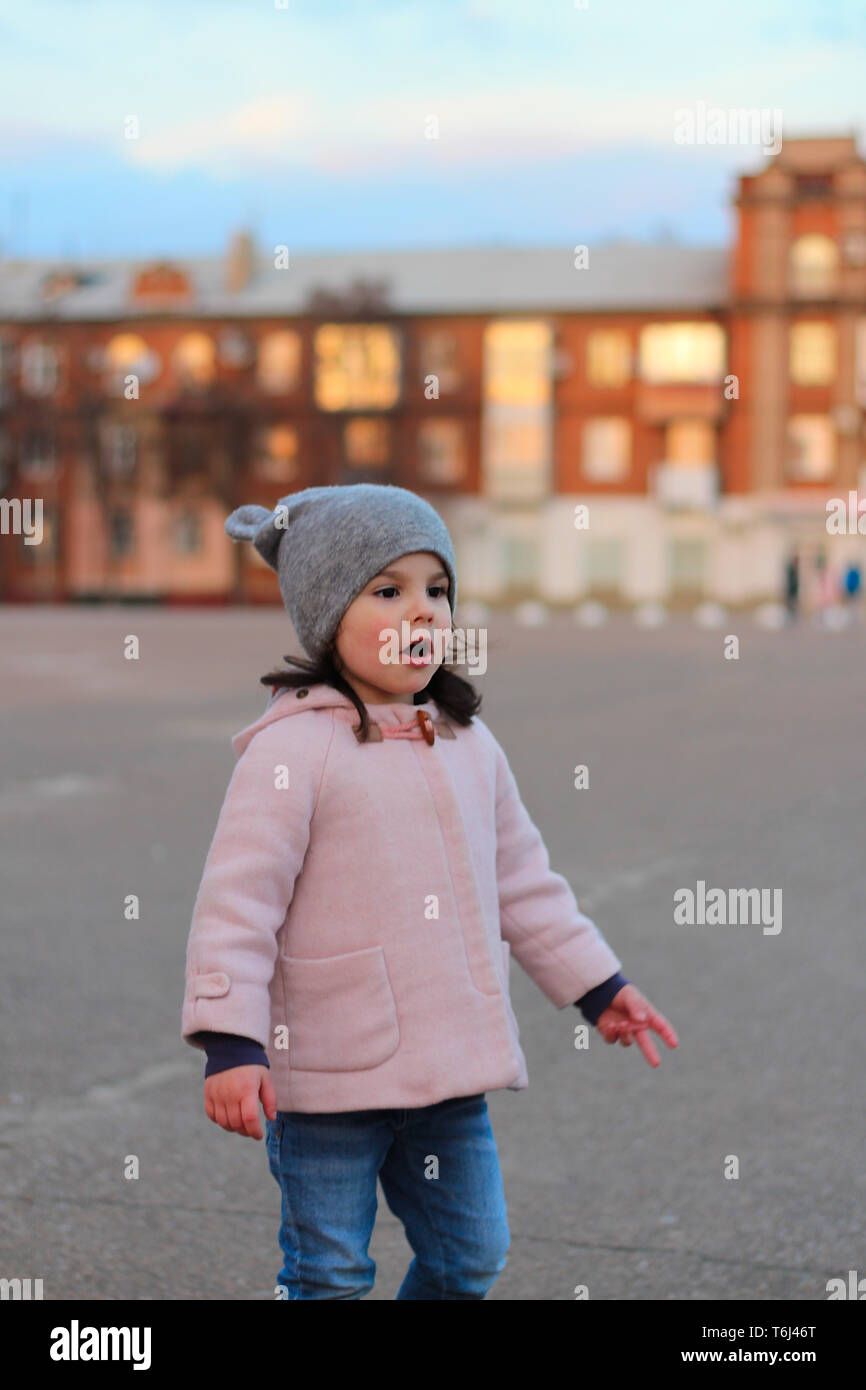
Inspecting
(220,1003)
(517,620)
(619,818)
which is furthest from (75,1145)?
(517,620)

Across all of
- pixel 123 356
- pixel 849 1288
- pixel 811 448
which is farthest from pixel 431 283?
pixel 849 1288

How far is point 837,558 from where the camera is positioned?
5588 cm

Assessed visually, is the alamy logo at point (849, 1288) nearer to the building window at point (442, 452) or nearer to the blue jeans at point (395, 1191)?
the blue jeans at point (395, 1191)

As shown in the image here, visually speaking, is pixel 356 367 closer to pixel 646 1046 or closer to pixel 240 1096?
pixel 646 1046

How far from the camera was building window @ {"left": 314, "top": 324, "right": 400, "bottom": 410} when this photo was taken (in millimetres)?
59406

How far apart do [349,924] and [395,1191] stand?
18.1 inches

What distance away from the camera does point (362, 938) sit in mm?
2744

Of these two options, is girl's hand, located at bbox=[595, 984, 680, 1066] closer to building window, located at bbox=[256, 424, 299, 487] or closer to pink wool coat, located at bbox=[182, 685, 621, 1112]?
pink wool coat, located at bbox=[182, 685, 621, 1112]

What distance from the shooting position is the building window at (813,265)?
185 feet

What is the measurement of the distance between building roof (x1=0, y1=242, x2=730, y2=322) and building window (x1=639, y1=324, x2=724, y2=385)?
0.71 metres

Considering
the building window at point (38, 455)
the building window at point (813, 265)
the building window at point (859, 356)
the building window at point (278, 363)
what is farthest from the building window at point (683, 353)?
the building window at point (38, 455)

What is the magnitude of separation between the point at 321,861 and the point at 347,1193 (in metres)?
0.51

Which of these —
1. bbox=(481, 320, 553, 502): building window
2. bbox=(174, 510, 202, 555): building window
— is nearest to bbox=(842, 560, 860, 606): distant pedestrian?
bbox=(481, 320, 553, 502): building window
